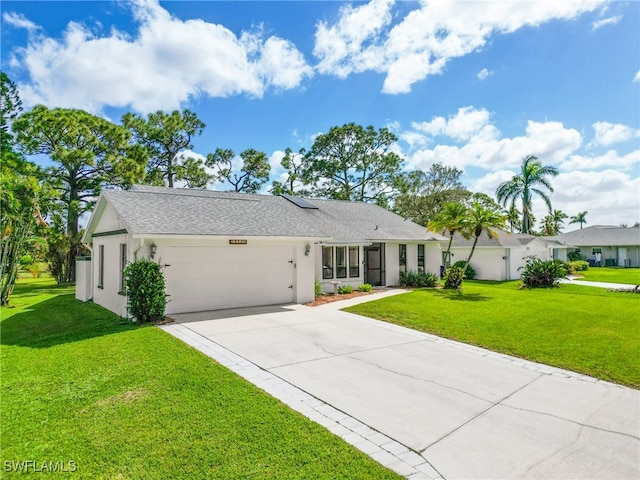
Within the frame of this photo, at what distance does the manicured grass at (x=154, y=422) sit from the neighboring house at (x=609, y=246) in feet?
140

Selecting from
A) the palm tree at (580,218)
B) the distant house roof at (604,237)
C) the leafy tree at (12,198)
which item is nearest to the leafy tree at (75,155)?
the leafy tree at (12,198)

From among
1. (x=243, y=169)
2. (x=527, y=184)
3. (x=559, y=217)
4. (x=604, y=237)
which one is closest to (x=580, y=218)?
(x=559, y=217)

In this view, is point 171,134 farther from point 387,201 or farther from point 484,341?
point 484,341

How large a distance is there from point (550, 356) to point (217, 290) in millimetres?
9450

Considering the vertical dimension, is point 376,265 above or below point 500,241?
below

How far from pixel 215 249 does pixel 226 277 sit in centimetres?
103

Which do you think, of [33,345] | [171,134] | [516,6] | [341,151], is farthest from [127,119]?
[516,6]

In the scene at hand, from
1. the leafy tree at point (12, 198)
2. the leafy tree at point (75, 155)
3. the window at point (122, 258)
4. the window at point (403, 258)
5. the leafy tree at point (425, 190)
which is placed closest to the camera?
the window at point (122, 258)

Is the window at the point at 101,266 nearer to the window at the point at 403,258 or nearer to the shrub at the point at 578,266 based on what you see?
the window at the point at 403,258

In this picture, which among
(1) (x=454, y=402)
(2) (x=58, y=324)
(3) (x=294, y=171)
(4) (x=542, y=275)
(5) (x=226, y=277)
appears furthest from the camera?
(3) (x=294, y=171)

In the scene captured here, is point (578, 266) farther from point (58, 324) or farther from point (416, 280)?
point (58, 324)

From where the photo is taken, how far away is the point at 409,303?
13.8m

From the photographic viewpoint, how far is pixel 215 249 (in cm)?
1211

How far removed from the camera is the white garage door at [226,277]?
11.5 meters
